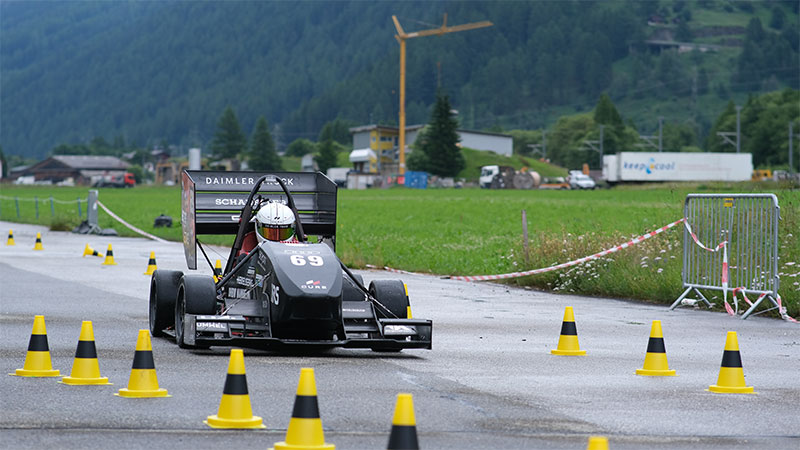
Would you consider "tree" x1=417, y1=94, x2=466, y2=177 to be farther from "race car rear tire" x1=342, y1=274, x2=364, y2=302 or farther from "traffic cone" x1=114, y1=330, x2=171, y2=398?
"traffic cone" x1=114, y1=330, x2=171, y2=398

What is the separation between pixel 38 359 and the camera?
1035 cm

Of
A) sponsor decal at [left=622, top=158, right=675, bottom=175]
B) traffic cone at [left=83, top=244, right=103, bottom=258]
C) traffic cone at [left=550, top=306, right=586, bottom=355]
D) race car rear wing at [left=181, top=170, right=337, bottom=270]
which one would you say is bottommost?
traffic cone at [left=550, top=306, right=586, bottom=355]

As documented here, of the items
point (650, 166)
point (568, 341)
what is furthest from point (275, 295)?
point (650, 166)

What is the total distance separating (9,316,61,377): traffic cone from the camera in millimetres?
10266

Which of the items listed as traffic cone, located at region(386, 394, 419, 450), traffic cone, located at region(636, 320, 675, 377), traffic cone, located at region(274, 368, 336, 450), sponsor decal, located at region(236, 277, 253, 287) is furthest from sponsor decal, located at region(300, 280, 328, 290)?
traffic cone, located at region(386, 394, 419, 450)

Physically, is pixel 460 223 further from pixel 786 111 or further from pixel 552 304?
pixel 786 111

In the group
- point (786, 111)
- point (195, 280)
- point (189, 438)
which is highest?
point (786, 111)

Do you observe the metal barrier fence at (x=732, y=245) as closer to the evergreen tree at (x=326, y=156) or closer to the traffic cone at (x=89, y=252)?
the traffic cone at (x=89, y=252)

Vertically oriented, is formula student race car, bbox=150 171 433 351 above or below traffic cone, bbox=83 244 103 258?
below

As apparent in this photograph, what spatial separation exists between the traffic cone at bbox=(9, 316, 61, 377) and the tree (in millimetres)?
138923

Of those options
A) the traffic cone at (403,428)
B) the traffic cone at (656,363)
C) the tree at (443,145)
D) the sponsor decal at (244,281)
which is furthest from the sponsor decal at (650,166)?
the traffic cone at (403,428)

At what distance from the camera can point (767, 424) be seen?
Result: 28.7 feet

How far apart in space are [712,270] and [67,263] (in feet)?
46.8

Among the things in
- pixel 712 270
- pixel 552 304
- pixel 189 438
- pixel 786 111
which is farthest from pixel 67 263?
pixel 786 111
